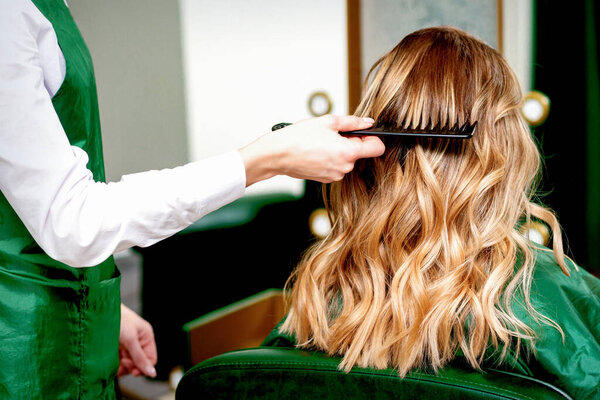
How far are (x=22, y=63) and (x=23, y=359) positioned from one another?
0.45 m

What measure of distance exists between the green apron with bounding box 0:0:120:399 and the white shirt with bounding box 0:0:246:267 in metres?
0.07

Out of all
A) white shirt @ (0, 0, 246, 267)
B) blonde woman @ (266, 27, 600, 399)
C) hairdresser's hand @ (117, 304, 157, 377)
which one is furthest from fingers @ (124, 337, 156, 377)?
white shirt @ (0, 0, 246, 267)

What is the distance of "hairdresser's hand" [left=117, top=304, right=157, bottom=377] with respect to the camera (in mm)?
1164

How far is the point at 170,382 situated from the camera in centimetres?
212

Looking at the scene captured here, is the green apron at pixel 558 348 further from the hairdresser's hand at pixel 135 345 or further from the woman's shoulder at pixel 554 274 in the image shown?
the hairdresser's hand at pixel 135 345

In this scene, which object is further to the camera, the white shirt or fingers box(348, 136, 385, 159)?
fingers box(348, 136, 385, 159)

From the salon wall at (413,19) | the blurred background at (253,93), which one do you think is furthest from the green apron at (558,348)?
the salon wall at (413,19)

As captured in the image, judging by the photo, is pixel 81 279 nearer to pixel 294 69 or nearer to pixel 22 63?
pixel 22 63

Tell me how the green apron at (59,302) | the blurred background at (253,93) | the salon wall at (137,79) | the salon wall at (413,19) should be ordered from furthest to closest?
1. the salon wall at (413,19)
2. the blurred background at (253,93)
3. the salon wall at (137,79)
4. the green apron at (59,302)

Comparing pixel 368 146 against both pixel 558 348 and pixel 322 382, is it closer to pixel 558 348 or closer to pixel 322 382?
pixel 322 382

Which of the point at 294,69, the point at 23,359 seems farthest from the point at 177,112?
the point at 23,359

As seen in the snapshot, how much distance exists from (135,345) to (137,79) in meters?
0.93

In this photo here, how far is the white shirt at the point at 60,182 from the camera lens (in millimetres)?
634

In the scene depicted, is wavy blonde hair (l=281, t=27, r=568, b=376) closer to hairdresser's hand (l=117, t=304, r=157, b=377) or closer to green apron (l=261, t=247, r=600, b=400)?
green apron (l=261, t=247, r=600, b=400)
